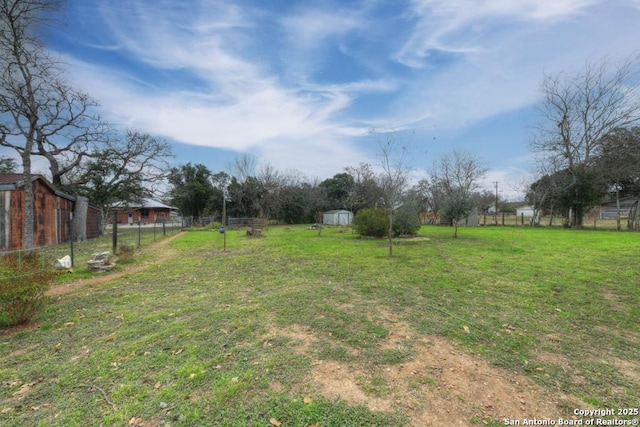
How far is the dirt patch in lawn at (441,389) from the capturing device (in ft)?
6.89

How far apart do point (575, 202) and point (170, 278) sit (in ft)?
100

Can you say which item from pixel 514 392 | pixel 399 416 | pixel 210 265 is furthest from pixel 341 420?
pixel 210 265

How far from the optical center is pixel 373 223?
605 inches

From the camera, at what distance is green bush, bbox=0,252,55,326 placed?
375 centimetres

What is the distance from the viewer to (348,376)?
257 cm

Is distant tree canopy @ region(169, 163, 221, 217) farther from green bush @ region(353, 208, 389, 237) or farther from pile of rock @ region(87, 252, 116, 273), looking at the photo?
pile of rock @ region(87, 252, 116, 273)

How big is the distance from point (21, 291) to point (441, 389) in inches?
213

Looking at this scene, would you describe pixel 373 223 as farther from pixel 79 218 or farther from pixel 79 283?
pixel 79 218

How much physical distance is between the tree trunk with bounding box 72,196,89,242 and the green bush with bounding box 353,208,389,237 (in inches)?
640

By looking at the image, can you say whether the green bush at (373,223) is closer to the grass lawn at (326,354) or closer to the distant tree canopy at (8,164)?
the grass lawn at (326,354)

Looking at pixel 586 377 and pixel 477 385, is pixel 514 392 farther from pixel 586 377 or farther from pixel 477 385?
pixel 586 377

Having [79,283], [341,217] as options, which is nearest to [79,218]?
[79,283]

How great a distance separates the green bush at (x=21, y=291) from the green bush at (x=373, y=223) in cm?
1326

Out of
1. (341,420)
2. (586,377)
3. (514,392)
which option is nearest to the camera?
(341,420)
